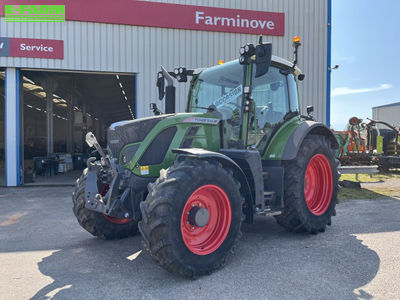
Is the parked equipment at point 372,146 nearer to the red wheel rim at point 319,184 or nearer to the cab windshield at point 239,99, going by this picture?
the red wheel rim at point 319,184

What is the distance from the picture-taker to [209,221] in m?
3.45

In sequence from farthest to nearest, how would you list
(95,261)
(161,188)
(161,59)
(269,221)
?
(161,59)
(269,221)
(95,261)
(161,188)

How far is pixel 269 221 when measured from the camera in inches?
217

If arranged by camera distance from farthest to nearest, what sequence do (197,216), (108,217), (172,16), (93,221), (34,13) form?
(172,16) < (34,13) < (108,217) < (93,221) < (197,216)

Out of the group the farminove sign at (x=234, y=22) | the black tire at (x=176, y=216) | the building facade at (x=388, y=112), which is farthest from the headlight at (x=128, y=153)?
the building facade at (x=388, y=112)

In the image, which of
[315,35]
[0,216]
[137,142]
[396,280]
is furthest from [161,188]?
[315,35]

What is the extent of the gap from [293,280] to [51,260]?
2.69 metres

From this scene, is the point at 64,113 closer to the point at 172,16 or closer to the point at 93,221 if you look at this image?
the point at 172,16

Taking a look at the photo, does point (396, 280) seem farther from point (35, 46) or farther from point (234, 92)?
point (35, 46)

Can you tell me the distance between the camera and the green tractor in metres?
3.05

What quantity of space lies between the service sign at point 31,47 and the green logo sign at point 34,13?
0.64m

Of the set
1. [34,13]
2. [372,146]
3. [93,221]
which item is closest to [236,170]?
[93,221]

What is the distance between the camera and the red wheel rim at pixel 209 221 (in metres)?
3.27

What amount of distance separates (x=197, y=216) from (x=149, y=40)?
8.21 meters
